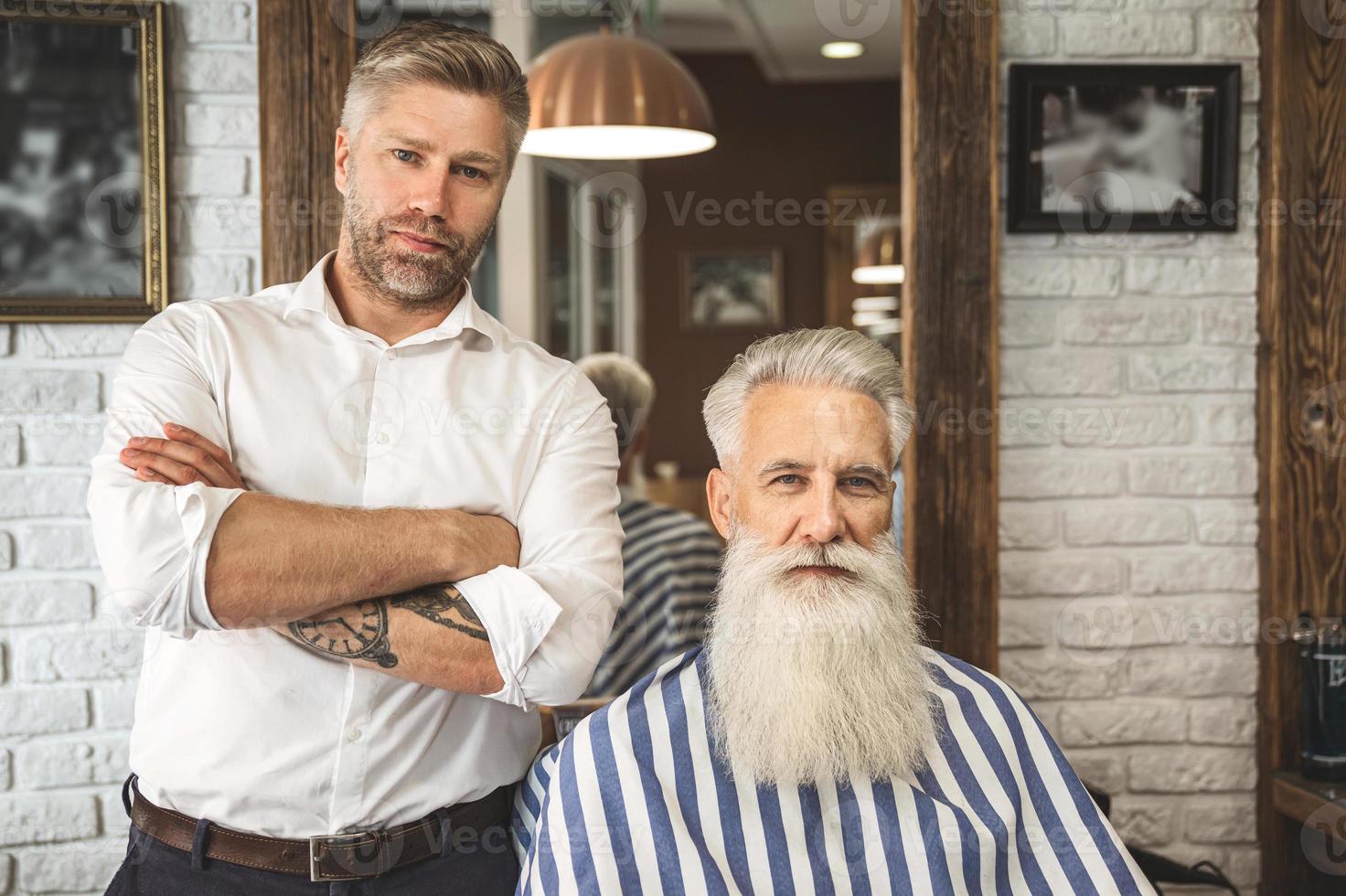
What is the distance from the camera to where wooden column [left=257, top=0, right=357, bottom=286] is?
2.06 meters

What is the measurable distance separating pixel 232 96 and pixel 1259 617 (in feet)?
7.25

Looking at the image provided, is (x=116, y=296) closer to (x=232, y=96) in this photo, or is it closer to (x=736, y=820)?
A: (x=232, y=96)

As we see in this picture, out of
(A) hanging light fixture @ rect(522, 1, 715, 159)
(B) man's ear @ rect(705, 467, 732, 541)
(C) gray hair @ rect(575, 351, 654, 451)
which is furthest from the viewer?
(C) gray hair @ rect(575, 351, 654, 451)

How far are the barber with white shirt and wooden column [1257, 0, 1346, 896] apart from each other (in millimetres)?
1414

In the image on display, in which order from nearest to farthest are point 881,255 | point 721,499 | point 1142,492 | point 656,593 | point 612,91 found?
point 721,499 < point 1142,492 < point 612,91 < point 656,593 < point 881,255

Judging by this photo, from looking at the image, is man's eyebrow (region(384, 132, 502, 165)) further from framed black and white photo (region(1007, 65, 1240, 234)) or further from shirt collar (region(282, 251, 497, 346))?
framed black and white photo (region(1007, 65, 1240, 234))

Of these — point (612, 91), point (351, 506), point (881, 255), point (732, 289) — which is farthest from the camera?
point (732, 289)

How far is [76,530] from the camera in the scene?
208cm

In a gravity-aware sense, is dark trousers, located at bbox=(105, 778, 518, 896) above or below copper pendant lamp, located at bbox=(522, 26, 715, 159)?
below

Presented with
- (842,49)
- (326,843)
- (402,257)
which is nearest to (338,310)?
(402,257)

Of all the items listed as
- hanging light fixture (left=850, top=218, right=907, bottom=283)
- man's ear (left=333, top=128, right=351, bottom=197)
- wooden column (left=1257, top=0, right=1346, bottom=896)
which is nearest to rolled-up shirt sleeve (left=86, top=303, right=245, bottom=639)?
man's ear (left=333, top=128, right=351, bottom=197)

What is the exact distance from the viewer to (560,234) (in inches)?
228

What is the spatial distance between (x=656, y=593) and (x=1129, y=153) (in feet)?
4.69

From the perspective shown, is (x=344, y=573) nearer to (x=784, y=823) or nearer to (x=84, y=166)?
(x=784, y=823)
